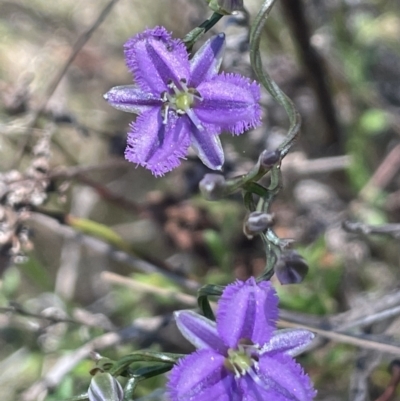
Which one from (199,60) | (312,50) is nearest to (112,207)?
(312,50)

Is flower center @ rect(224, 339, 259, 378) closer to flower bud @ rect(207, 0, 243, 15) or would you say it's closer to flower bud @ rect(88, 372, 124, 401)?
flower bud @ rect(88, 372, 124, 401)

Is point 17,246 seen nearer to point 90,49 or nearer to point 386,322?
point 386,322

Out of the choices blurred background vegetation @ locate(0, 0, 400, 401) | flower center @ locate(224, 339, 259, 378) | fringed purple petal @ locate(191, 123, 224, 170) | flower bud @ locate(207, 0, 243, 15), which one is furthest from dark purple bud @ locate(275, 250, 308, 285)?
blurred background vegetation @ locate(0, 0, 400, 401)

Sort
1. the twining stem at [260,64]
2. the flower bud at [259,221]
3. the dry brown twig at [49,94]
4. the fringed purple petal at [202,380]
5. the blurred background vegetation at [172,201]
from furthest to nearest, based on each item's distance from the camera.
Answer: the dry brown twig at [49,94], the blurred background vegetation at [172,201], the twining stem at [260,64], the flower bud at [259,221], the fringed purple petal at [202,380]

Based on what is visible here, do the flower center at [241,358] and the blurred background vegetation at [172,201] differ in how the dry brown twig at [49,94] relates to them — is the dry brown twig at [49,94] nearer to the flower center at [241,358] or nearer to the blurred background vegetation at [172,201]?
the blurred background vegetation at [172,201]

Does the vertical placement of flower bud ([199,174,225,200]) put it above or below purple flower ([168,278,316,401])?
above

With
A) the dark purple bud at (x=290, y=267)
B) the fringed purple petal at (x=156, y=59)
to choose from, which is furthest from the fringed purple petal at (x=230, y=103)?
the dark purple bud at (x=290, y=267)
